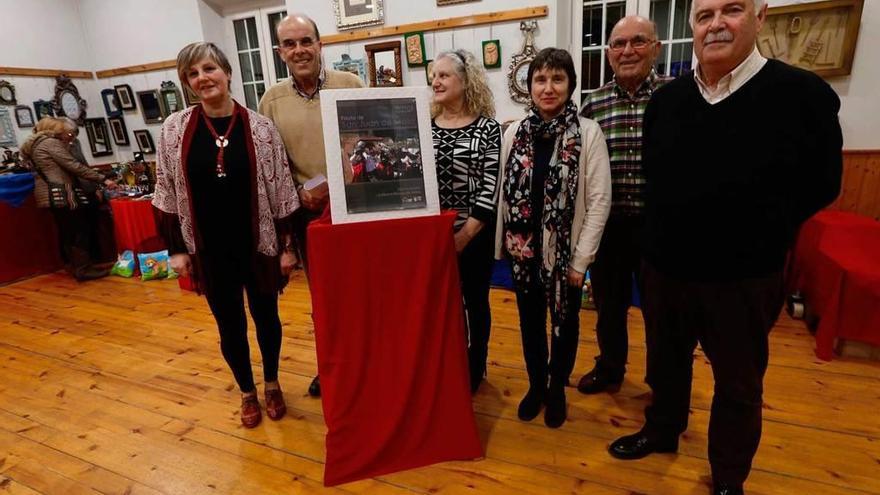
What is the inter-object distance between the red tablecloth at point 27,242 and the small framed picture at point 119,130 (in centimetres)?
155

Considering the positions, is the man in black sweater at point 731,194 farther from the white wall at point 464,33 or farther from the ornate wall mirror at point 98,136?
the ornate wall mirror at point 98,136

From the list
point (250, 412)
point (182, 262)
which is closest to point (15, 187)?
point (182, 262)

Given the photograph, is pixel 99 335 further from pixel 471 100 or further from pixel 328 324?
pixel 471 100

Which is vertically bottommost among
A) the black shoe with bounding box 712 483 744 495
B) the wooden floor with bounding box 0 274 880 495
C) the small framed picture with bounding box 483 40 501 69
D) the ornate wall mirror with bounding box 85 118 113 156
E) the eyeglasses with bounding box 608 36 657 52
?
the wooden floor with bounding box 0 274 880 495

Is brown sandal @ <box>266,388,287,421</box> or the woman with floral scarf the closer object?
the woman with floral scarf

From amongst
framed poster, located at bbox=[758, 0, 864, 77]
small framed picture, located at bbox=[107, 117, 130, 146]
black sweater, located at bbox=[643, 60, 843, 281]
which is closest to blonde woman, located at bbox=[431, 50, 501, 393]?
black sweater, located at bbox=[643, 60, 843, 281]

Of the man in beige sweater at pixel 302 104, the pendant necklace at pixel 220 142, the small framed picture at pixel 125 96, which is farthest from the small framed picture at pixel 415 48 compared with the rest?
the small framed picture at pixel 125 96

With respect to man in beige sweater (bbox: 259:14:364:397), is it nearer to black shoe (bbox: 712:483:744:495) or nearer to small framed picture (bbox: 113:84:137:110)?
black shoe (bbox: 712:483:744:495)

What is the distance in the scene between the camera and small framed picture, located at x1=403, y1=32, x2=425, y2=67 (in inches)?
152

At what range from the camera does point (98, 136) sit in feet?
18.6

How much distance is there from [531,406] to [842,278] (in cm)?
169

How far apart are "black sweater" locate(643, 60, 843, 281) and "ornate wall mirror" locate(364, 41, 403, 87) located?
2964mm

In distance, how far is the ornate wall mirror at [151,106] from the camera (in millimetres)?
5301

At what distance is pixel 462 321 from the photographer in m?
1.71
